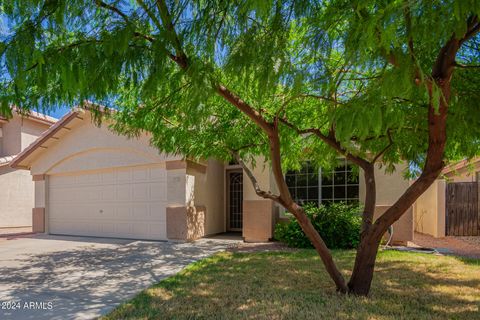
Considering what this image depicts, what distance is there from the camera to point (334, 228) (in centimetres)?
1023

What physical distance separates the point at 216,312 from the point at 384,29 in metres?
4.09

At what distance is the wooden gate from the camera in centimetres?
1321

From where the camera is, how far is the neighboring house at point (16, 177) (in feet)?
58.9

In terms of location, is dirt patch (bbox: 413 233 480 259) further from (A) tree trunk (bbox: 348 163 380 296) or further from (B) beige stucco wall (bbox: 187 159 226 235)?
(B) beige stucco wall (bbox: 187 159 226 235)

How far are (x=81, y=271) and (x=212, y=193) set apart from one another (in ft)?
22.0

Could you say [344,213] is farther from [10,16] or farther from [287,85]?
[10,16]

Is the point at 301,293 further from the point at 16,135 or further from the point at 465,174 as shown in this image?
the point at 16,135

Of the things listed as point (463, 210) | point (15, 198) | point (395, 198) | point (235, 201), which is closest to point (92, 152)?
point (235, 201)

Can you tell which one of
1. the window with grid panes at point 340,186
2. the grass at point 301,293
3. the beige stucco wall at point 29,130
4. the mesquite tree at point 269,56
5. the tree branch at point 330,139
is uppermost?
the beige stucco wall at point 29,130

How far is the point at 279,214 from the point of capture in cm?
1237

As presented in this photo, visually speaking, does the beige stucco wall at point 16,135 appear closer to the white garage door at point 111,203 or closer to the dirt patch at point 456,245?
the white garage door at point 111,203

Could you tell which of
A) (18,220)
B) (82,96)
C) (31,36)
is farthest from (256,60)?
(18,220)

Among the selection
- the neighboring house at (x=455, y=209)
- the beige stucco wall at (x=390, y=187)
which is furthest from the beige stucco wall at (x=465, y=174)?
the beige stucco wall at (x=390, y=187)

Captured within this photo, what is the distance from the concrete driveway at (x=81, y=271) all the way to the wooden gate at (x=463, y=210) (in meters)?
8.55
